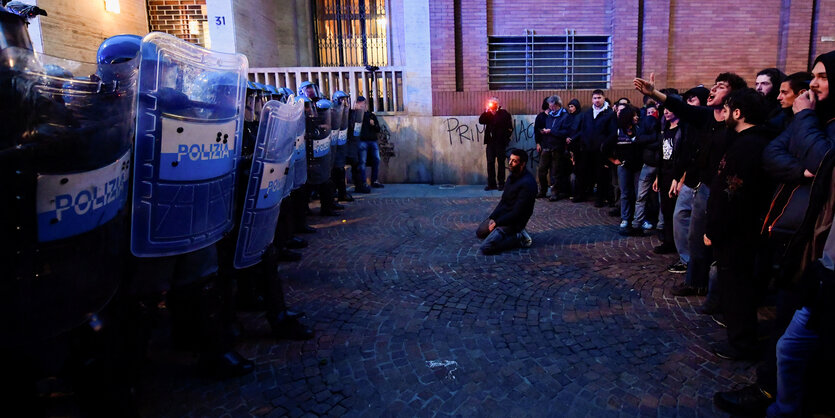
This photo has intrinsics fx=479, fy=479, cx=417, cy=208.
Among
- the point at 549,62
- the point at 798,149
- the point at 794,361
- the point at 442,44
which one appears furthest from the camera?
the point at 549,62

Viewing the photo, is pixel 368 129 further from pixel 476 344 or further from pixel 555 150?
pixel 476 344

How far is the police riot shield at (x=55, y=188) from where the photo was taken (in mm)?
1526

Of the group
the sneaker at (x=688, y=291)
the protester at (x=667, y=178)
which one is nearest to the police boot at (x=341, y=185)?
the protester at (x=667, y=178)

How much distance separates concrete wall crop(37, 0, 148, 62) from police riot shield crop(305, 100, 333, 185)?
5363 mm

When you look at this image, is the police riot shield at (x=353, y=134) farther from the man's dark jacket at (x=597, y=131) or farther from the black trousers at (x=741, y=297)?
the black trousers at (x=741, y=297)

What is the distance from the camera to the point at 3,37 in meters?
2.43

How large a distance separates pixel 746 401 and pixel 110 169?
3306mm

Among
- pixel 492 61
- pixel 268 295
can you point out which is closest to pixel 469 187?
pixel 492 61

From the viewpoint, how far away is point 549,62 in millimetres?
11766

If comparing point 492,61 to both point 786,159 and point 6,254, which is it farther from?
point 6,254

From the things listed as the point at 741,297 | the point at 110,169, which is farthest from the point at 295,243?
the point at 741,297

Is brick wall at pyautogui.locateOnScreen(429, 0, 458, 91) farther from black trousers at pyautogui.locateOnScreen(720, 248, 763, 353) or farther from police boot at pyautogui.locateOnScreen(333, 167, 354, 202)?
black trousers at pyautogui.locateOnScreen(720, 248, 763, 353)

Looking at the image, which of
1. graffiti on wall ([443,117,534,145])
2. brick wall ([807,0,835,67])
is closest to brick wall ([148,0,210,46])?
graffiti on wall ([443,117,534,145])

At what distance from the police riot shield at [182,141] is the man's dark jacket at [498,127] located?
7933mm
